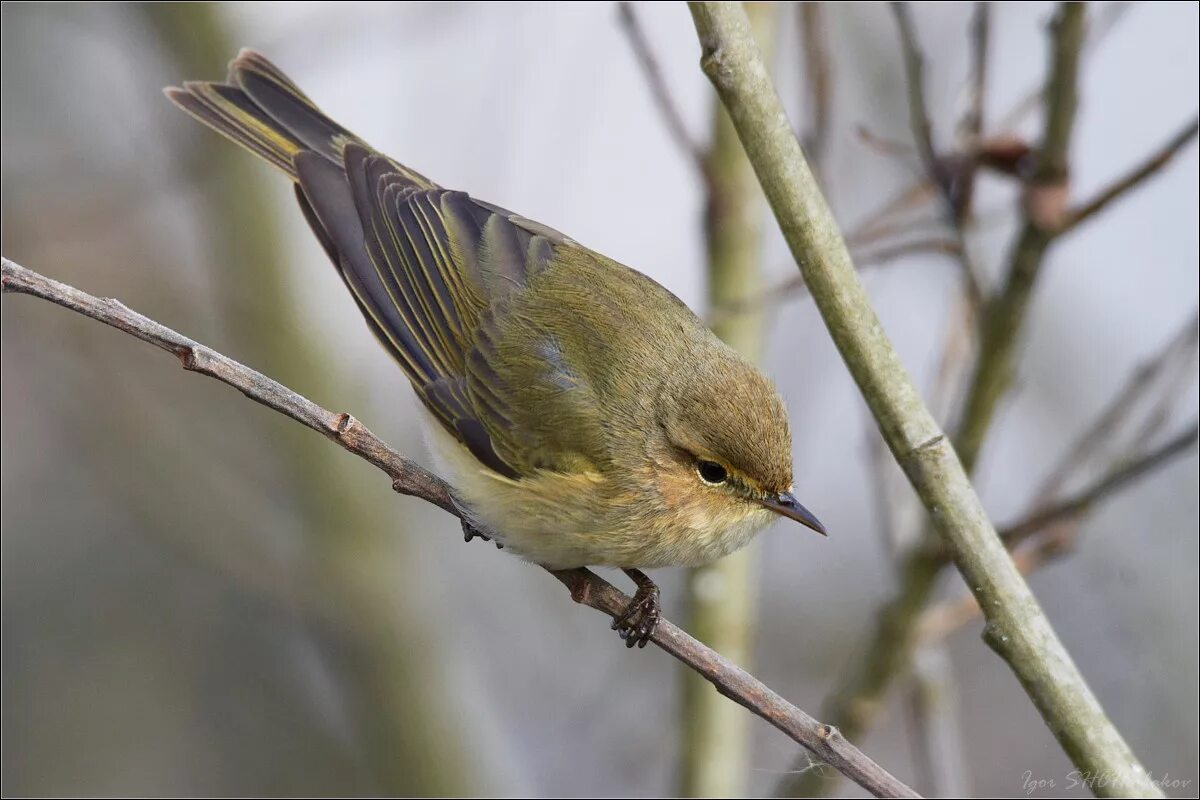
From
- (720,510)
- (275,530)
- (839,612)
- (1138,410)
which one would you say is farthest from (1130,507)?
(275,530)

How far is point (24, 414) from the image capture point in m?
6.23

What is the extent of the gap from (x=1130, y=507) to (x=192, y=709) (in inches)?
194

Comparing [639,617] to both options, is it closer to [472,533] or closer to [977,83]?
[472,533]

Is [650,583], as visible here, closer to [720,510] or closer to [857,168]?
[720,510]

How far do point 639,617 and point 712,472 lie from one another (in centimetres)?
43

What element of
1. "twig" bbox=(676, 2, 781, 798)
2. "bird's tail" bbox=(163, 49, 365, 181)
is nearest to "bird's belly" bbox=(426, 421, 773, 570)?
"twig" bbox=(676, 2, 781, 798)

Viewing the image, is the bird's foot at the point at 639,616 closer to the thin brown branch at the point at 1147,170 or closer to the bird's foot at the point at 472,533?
the bird's foot at the point at 472,533

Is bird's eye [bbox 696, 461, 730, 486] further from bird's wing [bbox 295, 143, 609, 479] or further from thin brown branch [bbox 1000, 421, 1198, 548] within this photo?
thin brown branch [bbox 1000, 421, 1198, 548]

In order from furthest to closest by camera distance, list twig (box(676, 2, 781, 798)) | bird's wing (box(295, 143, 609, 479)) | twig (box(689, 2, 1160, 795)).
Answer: twig (box(676, 2, 781, 798)), bird's wing (box(295, 143, 609, 479)), twig (box(689, 2, 1160, 795))

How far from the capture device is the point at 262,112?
3.64 m

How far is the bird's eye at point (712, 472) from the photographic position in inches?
114

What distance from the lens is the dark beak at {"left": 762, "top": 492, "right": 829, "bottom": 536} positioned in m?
2.79

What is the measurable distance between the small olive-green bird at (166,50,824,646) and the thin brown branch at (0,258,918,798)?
1.28 ft

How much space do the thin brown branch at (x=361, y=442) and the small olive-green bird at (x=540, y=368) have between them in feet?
1.28
